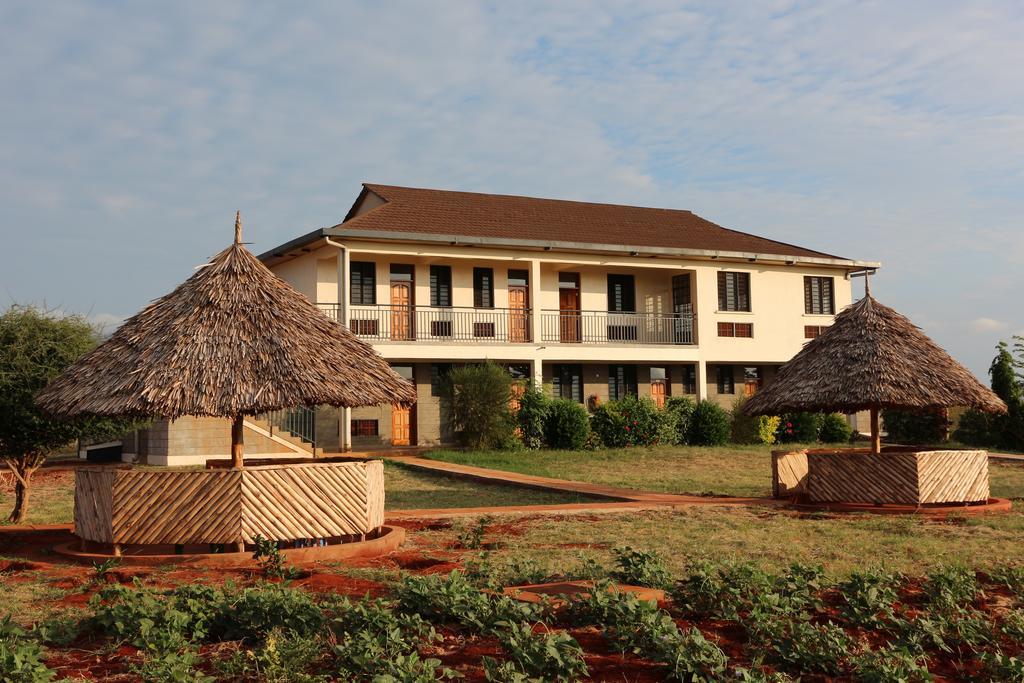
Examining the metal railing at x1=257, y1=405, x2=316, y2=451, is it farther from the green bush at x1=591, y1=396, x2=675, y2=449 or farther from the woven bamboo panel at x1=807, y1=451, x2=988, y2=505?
the woven bamboo panel at x1=807, y1=451, x2=988, y2=505

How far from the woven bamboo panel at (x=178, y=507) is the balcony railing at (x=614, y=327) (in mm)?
19258

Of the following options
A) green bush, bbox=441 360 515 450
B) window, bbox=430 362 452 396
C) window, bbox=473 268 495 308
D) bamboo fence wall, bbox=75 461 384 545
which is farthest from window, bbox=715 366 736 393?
bamboo fence wall, bbox=75 461 384 545

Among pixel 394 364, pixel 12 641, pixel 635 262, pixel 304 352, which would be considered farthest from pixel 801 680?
pixel 635 262

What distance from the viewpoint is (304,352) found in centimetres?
1185

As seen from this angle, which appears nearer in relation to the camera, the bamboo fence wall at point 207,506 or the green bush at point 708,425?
the bamboo fence wall at point 207,506

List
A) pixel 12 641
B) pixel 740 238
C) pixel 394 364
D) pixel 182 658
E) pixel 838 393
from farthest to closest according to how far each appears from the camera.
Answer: pixel 740 238
pixel 394 364
pixel 838 393
pixel 12 641
pixel 182 658

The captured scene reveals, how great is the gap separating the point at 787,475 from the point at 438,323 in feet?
44.9

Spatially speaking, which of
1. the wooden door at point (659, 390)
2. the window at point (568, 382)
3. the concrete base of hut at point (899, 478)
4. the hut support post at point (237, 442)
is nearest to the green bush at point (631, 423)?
the window at point (568, 382)

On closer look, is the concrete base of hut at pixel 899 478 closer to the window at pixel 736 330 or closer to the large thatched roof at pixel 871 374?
the large thatched roof at pixel 871 374

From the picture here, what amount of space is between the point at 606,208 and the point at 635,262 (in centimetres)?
569

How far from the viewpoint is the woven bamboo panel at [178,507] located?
420 inches

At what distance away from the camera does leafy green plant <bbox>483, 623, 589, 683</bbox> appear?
5367mm

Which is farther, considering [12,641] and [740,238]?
[740,238]

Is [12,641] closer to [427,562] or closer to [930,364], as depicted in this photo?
[427,562]
